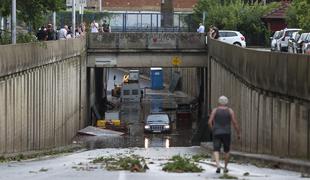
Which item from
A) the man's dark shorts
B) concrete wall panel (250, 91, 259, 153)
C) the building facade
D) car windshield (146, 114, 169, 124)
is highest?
the building facade

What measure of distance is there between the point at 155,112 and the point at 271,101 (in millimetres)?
44070

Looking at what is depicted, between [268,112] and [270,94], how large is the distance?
639mm

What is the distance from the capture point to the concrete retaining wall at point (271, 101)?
2302 cm

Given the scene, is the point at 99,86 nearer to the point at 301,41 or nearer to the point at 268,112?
the point at 301,41

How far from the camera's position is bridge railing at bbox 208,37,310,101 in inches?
908

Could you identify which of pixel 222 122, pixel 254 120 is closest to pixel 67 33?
pixel 254 120

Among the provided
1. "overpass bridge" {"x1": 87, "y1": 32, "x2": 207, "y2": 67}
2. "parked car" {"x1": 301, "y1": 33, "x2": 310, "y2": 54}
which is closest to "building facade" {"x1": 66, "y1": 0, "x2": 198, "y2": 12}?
"overpass bridge" {"x1": 87, "y1": 32, "x2": 207, "y2": 67}

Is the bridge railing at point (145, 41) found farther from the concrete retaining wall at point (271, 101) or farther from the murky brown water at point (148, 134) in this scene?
the concrete retaining wall at point (271, 101)

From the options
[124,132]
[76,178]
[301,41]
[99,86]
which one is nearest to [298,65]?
[76,178]

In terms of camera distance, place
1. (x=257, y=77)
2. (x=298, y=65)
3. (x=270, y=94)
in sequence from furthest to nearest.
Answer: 1. (x=257, y=77)
2. (x=270, y=94)
3. (x=298, y=65)

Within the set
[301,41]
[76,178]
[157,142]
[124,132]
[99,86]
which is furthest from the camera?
[99,86]

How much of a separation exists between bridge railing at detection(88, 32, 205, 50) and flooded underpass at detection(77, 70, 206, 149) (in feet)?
20.9

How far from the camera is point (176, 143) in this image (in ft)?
172

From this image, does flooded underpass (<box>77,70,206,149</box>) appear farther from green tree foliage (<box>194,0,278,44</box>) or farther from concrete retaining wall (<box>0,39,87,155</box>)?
green tree foliage (<box>194,0,278,44</box>)
